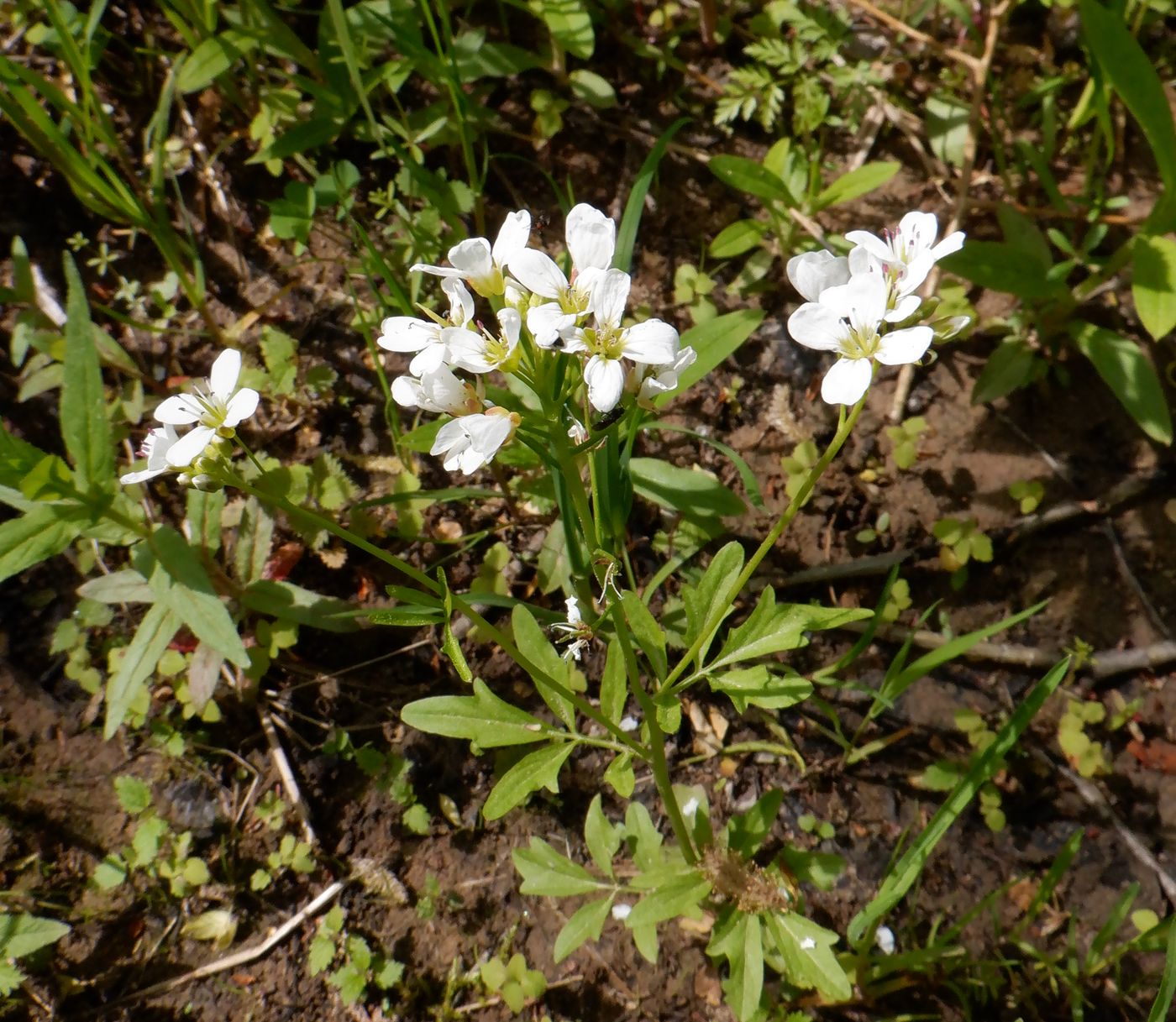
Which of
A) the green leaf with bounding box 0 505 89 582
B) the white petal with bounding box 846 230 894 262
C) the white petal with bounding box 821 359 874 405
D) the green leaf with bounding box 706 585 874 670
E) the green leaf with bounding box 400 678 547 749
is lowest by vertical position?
the green leaf with bounding box 400 678 547 749

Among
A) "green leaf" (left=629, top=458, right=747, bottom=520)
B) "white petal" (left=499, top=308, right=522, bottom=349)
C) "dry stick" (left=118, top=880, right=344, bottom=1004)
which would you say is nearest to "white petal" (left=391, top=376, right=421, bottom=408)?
"white petal" (left=499, top=308, right=522, bottom=349)

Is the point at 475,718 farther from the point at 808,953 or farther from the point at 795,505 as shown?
the point at 808,953

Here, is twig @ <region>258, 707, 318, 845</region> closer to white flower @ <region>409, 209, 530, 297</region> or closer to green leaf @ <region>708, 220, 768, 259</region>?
white flower @ <region>409, 209, 530, 297</region>

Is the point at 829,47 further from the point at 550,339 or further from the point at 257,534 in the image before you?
the point at 257,534

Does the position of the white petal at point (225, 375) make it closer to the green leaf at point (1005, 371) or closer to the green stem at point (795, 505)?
the green stem at point (795, 505)

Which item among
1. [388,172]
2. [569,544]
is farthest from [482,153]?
[569,544]

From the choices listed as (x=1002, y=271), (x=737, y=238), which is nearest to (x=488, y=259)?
(x=737, y=238)
